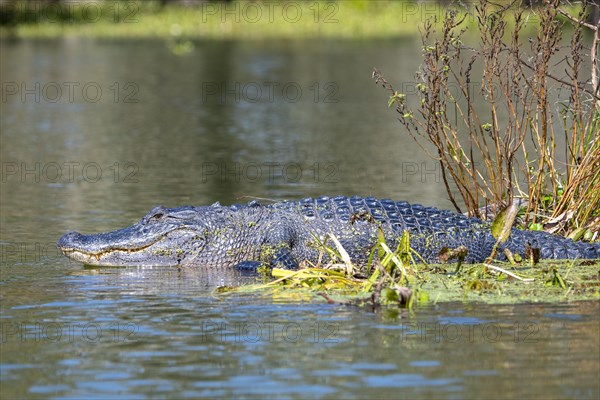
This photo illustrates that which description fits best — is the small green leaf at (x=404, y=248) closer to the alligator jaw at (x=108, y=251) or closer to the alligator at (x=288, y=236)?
the alligator at (x=288, y=236)

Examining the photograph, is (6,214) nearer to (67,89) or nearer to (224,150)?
(224,150)

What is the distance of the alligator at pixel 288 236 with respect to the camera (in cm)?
937

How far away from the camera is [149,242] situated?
9742 millimetres

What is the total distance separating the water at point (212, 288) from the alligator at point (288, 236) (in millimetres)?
354

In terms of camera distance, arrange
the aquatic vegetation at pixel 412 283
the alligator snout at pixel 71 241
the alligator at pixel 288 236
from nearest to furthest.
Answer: the aquatic vegetation at pixel 412 283 → the alligator at pixel 288 236 → the alligator snout at pixel 71 241

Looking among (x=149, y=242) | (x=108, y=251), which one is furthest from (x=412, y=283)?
(x=108, y=251)

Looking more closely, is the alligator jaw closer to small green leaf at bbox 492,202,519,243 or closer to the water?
the water

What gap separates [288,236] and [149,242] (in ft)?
3.80

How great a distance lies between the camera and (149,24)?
1928 inches

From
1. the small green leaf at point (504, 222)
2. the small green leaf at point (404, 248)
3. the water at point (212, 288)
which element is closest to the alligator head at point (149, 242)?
the water at point (212, 288)

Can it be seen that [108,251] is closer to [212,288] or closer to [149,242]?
[149,242]

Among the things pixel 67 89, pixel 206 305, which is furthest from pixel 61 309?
pixel 67 89

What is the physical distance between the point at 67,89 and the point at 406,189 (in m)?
15.1

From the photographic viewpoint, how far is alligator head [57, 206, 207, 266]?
9.63 m
